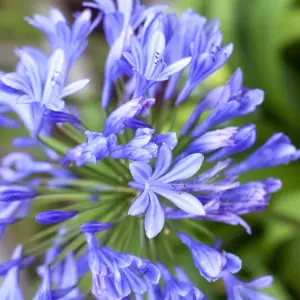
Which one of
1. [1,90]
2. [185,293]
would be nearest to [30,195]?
[1,90]

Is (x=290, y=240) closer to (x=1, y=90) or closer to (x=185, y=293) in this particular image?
(x=185, y=293)

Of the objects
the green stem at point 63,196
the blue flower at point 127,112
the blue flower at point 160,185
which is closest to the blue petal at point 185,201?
the blue flower at point 160,185

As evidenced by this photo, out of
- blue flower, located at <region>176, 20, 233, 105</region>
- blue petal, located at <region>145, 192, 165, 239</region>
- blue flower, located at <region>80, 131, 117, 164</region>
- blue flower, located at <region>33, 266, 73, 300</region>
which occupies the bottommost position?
blue flower, located at <region>33, 266, 73, 300</region>

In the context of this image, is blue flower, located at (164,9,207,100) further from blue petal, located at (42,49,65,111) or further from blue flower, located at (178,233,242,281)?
blue flower, located at (178,233,242,281)

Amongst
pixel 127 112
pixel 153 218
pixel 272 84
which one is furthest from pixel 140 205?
pixel 272 84

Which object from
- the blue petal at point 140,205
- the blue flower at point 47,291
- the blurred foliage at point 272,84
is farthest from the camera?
the blurred foliage at point 272,84

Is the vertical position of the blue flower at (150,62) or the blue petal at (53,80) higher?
the blue flower at (150,62)

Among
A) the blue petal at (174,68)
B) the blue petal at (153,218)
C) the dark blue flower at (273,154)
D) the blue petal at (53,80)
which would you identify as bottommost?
the blue petal at (153,218)

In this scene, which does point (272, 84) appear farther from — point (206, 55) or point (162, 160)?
point (162, 160)

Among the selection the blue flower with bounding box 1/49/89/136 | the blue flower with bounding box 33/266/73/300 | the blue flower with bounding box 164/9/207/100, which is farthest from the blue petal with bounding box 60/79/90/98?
the blue flower with bounding box 33/266/73/300

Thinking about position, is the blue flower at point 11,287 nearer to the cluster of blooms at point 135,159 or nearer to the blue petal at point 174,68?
the cluster of blooms at point 135,159
